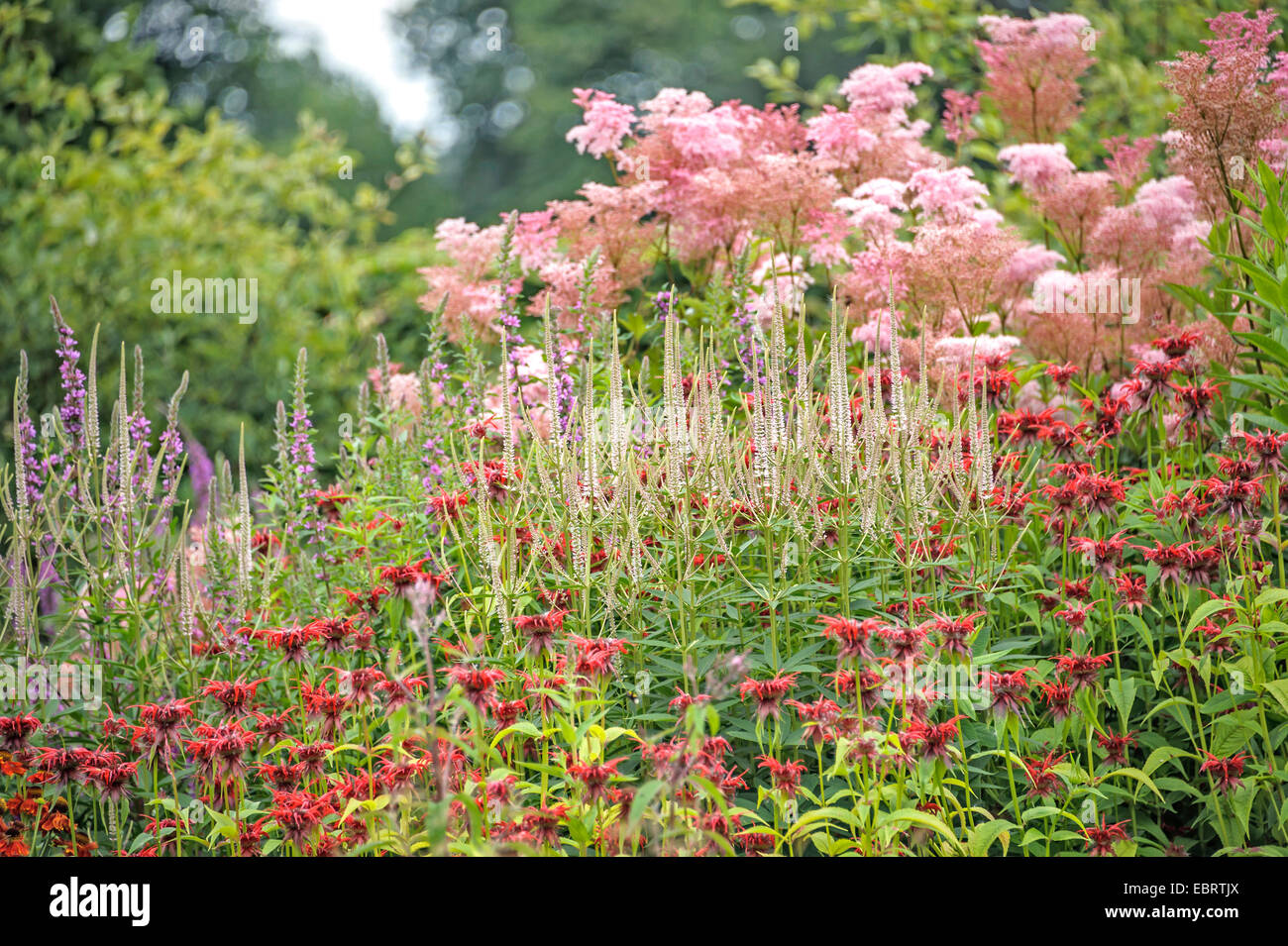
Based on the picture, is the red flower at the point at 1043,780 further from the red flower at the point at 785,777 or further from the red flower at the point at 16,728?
the red flower at the point at 16,728

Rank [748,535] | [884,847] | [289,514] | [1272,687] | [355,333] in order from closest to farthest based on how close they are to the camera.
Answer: [884,847] → [1272,687] → [748,535] → [289,514] → [355,333]

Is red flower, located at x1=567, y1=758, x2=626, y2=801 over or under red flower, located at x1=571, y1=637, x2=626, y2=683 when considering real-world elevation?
under

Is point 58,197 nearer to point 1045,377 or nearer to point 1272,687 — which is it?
point 1045,377

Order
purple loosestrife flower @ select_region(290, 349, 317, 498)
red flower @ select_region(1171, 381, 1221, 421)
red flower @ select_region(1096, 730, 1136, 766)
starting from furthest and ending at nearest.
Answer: purple loosestrife flower @ select_region(290, 349, 317, 498)
red flower @ select_region(1171, 381, 1221, 421)
red flower @ select_region(1096, 730, 1136, 766)

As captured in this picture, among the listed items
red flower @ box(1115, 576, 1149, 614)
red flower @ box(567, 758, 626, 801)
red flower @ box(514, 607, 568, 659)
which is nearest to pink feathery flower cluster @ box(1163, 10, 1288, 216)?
red flower @ box(1115, 576, 1149, 614)

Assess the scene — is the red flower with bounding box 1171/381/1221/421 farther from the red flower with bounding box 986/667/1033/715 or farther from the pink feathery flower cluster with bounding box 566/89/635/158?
the pink feathery flower cluster with bounding box 566/89/635/158

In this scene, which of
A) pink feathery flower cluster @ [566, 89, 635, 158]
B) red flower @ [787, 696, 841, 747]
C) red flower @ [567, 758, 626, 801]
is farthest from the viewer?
pink feathery flower cluster @ [566, 89, 635, 158]

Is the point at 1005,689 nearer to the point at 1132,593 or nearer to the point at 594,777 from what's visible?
the point at 1132,593

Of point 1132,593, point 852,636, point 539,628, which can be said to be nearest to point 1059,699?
point 1132,593

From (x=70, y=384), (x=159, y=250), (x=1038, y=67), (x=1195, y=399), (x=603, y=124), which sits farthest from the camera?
(x=159, y=250)

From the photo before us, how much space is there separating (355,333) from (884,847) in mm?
7653

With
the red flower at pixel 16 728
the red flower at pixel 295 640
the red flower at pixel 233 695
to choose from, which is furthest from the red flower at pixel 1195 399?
the red flower at pixel 16 728
